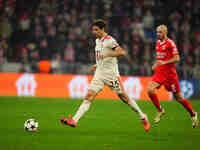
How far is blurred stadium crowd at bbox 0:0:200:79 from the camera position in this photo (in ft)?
66.8

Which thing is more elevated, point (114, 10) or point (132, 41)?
point (114, 10)

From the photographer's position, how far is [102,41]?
371 inches

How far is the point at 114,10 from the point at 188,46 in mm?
3925

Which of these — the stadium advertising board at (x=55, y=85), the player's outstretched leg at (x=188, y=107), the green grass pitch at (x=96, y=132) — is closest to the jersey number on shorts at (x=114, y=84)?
the green grass pitch at (x=96, y=132)

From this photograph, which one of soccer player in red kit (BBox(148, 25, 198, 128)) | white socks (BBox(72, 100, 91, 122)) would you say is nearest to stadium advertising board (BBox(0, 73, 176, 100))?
soccer player in red kit (BBox(148, 25, 198, 128))

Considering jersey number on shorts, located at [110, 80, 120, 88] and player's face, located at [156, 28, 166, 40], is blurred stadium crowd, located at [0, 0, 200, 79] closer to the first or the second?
player's face, located at [156, 28, 166, 40]

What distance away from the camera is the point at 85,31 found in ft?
71.7

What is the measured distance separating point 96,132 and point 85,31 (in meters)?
12.7

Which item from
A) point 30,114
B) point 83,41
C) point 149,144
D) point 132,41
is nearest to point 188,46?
point 132,41

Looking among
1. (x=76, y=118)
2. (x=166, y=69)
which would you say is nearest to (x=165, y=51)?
(x=166, y=69)

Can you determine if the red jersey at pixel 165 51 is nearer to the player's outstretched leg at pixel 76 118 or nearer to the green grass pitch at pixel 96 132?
the green grass pitch at pixel 96 132

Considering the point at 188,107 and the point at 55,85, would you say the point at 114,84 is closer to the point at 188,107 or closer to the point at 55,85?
the point at 188,107

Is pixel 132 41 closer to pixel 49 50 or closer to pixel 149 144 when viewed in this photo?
pixel 49 50

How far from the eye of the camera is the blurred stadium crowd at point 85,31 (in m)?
20.4
